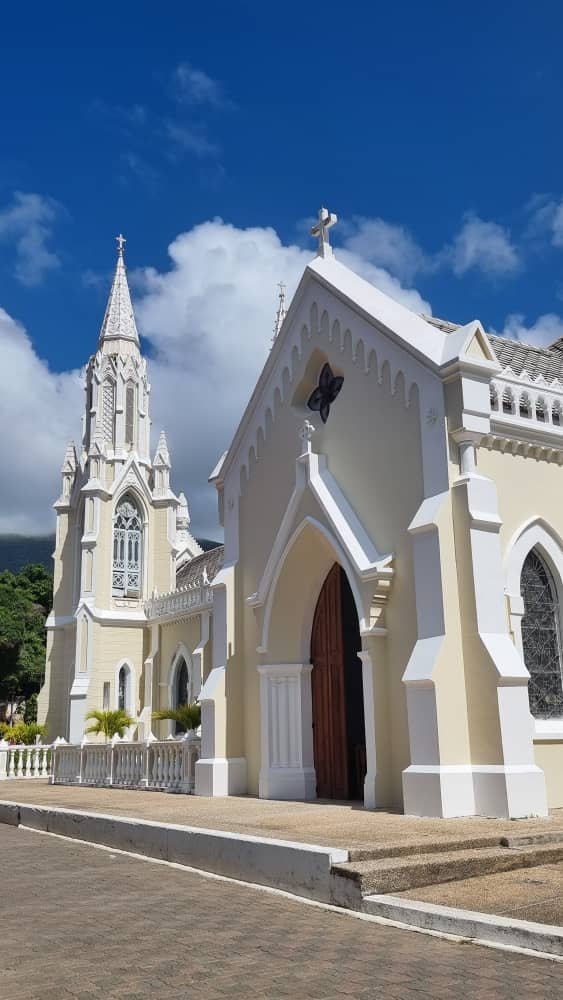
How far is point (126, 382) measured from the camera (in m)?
Answer: 40.6

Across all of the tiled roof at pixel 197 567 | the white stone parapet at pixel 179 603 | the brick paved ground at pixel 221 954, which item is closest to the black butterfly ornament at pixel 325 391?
the brick paved ground at pixel 221 954

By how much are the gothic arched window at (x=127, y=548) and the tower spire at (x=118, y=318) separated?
7.60 meters

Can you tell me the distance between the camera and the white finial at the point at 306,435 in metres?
14.8

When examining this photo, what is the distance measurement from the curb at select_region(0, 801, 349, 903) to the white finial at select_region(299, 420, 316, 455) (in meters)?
6.57

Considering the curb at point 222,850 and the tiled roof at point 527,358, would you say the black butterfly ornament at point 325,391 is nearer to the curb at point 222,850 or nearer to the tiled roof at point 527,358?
the tiled roof at point 527,358

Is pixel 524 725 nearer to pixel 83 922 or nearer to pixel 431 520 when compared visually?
pixel 431 520

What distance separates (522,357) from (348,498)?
467 cm

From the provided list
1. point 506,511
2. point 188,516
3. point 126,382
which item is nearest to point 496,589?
point 506,511

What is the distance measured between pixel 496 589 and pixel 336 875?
17.3 feet

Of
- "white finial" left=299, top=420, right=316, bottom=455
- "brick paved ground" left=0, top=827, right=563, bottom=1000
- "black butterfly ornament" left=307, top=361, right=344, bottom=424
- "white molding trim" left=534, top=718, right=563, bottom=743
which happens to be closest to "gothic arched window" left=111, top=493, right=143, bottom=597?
"black butterfly ornament" left=307, top=361, right=344, bottom=424

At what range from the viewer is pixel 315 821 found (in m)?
10.2

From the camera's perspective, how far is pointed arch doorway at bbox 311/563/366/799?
14344 mm

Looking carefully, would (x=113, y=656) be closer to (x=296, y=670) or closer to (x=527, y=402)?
(x=296, y=670)

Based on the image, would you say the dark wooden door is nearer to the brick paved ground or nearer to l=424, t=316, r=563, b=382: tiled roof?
l=424, t=316, r=563, b=382: tiled roof
